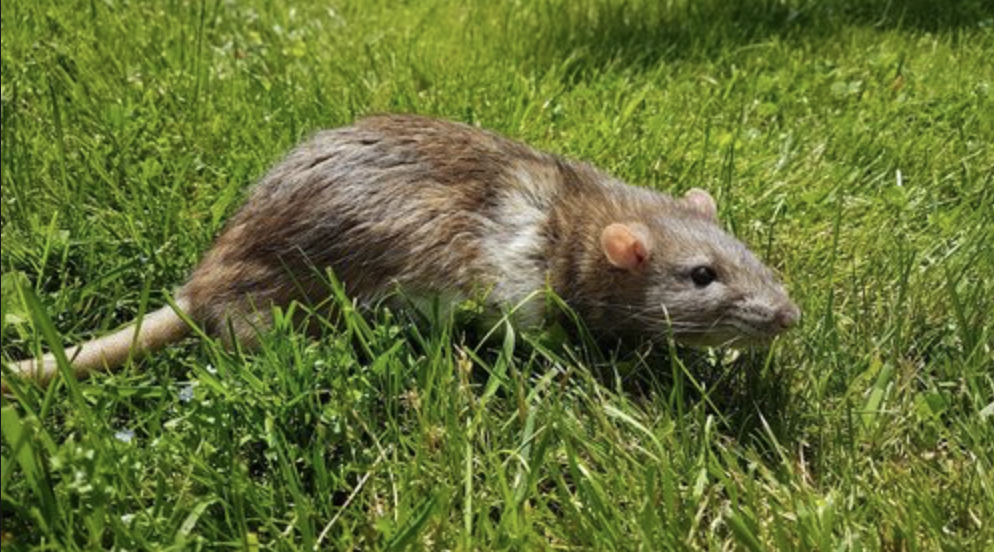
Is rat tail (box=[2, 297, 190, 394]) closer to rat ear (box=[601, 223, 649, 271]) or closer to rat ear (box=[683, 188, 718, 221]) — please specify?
rat ear (box=[601, 223, 649, 271])

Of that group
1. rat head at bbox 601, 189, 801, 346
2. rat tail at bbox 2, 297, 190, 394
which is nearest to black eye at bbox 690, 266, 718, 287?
rat head at bbox 601, 189, 801, 346

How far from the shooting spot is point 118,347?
9.16ft

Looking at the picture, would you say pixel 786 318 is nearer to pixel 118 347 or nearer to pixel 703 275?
pixel 703 275

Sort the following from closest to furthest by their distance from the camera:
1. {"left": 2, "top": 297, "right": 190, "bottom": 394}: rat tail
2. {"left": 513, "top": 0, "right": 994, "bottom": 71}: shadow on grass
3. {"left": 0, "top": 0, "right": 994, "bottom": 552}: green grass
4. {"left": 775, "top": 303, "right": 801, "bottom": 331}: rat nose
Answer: {"left": 0, "top": 0, "right": 994, "bottom": 552}: green grass
{"left": 2, "top": 297, "right": 190, "bottom": 394}: rat tail
{"left": 775, "top": 303, "right": 801, "bottom": 331}: rat nose
{"left": 513, "top": 0, "right": 994, "bottom": 71}: shadow on grass

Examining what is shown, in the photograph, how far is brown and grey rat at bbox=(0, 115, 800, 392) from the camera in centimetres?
306

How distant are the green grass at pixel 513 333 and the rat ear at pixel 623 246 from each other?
0.27 meters

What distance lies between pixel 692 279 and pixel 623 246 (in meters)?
0.21

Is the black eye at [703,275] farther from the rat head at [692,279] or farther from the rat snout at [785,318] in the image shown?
the rat snout at [785,318]

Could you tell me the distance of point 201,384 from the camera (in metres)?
2.54

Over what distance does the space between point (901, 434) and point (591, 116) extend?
1873 millimetres

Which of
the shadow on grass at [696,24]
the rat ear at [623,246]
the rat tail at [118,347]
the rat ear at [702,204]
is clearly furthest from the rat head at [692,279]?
the shadow on grass at [696,24]

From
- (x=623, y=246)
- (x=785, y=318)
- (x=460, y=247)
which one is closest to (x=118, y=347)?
(x=460, y=247)

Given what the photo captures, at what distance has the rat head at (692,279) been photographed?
310 cm

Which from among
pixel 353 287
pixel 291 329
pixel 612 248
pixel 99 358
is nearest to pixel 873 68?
pixel 612 248
